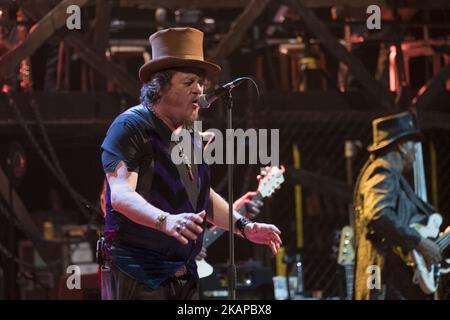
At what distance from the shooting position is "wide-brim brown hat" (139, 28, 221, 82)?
4742 millimetres

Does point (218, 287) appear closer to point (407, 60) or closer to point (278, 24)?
point (278, 24)

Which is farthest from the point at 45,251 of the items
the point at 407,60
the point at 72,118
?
the point at 407,60

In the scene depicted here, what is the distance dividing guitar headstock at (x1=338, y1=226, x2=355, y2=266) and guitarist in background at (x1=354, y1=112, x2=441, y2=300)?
1038 mm

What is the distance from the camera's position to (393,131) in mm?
8273

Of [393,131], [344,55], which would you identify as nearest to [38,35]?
[344,55]

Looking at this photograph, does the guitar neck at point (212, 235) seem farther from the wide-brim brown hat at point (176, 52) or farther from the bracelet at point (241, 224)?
the wide-brim brown hat at point (176, 52)

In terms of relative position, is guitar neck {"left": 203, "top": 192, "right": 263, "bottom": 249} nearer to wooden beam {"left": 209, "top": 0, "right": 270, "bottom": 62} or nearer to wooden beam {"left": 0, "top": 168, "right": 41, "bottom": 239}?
wooden beam {"left": 209, "top": 0, "right": 270, "bottom": 62}

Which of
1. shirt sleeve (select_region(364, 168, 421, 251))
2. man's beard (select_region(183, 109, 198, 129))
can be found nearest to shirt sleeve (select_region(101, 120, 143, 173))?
man's beard (select_region(183, 109, 198, 129))

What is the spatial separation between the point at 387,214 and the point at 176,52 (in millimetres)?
3612

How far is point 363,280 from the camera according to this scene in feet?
26.5

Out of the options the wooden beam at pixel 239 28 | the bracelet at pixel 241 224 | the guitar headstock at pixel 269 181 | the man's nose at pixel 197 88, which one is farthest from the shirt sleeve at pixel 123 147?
the wooden beam at pixel 239 28

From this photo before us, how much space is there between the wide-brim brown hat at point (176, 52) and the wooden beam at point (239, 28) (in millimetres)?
4151

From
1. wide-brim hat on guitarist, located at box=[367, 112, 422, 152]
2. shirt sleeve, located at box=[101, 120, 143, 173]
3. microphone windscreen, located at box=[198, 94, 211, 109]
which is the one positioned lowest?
shirt sleeve, located at box=[101, 120, 143, 173]

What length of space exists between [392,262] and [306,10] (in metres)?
2.56
